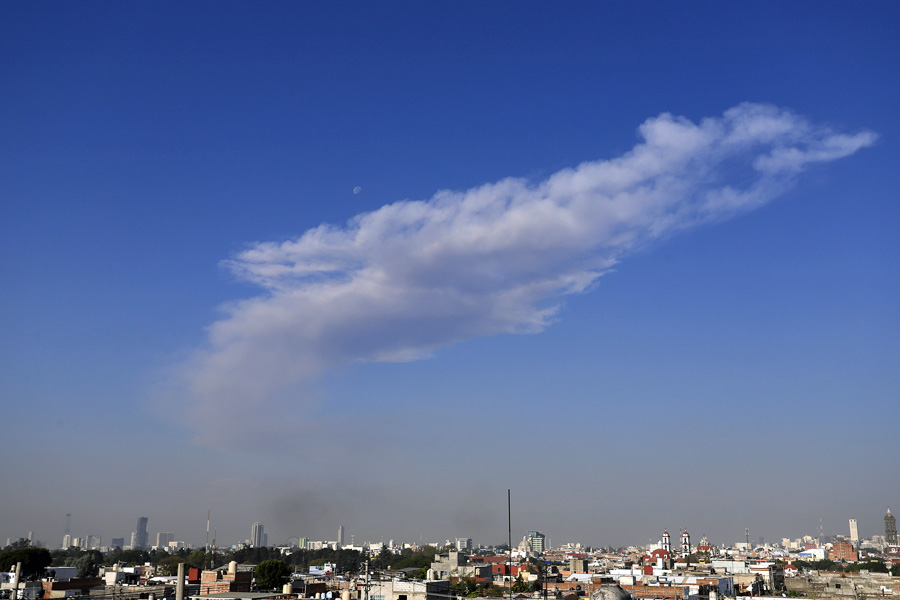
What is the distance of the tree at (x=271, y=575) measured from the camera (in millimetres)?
79938

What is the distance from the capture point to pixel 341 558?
162375 mm

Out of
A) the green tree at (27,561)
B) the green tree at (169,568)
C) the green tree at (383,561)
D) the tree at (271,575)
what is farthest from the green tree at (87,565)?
the green tree at (383,561)

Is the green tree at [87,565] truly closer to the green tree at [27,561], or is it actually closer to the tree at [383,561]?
the green tree at [27,561]

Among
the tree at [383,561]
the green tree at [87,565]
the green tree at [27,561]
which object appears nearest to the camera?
the green tree at [27,561]

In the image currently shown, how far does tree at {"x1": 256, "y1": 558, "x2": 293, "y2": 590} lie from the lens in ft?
262

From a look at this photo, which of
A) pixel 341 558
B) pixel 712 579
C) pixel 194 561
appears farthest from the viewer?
pixel 341 558

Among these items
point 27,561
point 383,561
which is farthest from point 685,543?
point 27,561

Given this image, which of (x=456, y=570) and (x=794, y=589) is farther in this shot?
(x=456, y=570)

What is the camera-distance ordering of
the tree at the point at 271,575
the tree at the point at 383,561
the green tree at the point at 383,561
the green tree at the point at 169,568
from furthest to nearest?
the green tree at the point at 383,561, the tree at the point at 383,561, the green tree at the point at 169,568, the tree at the point at 271,575

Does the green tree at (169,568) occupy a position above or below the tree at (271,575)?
below

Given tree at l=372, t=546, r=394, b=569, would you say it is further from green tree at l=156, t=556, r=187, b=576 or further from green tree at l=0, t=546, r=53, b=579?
green tree at l=0, t=546, r=53, b=579

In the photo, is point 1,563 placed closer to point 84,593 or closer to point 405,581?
point 84,593

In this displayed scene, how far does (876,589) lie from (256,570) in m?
65.9

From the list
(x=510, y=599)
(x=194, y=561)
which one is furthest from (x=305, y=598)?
(x=194, y=561)
